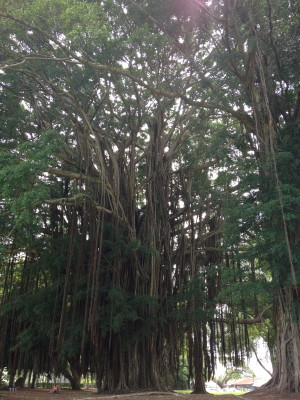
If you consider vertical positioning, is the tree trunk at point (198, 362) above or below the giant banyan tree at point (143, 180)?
below

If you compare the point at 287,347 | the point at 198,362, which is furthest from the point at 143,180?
the point at 287,347

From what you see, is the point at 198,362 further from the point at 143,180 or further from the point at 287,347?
the point at 143,180

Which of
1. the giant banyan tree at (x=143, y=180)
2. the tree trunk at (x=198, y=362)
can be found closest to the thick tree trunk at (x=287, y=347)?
the giant banyan tree at (x=143, y=180)

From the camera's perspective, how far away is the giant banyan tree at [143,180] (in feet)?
16.1

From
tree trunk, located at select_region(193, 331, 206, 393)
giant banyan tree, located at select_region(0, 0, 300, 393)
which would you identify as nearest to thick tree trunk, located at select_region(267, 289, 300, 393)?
giant banyan tree, located at select_region(0, 0, 300, 393)

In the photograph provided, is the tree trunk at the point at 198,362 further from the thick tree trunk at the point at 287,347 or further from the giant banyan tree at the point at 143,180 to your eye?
the thick tree trunk at the point at 287,347

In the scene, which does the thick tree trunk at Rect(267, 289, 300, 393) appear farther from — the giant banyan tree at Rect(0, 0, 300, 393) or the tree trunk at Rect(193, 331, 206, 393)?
the tree trunk at Rect(193, 331, 206, 393)

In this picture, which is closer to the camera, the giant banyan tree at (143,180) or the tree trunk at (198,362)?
the giant banyan tree at (143,180)

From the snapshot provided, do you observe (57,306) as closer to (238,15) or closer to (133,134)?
(133,134)

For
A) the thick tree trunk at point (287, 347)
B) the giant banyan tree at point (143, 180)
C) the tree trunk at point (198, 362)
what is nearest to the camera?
the thick tree trunk at point (287, 347)

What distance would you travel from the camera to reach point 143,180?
720cm

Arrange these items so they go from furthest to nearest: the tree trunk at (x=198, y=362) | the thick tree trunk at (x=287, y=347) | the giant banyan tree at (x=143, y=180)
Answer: the tree trunk at (x=198, y=362), the giant banyan tree at (x=143, y=180), the thick tree trunk at (x=287, y=347)

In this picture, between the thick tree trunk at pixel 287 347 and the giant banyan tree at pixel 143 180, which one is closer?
the thick tree trunk at pixel 287 347

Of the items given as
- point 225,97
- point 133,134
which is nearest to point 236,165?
point 225,97
